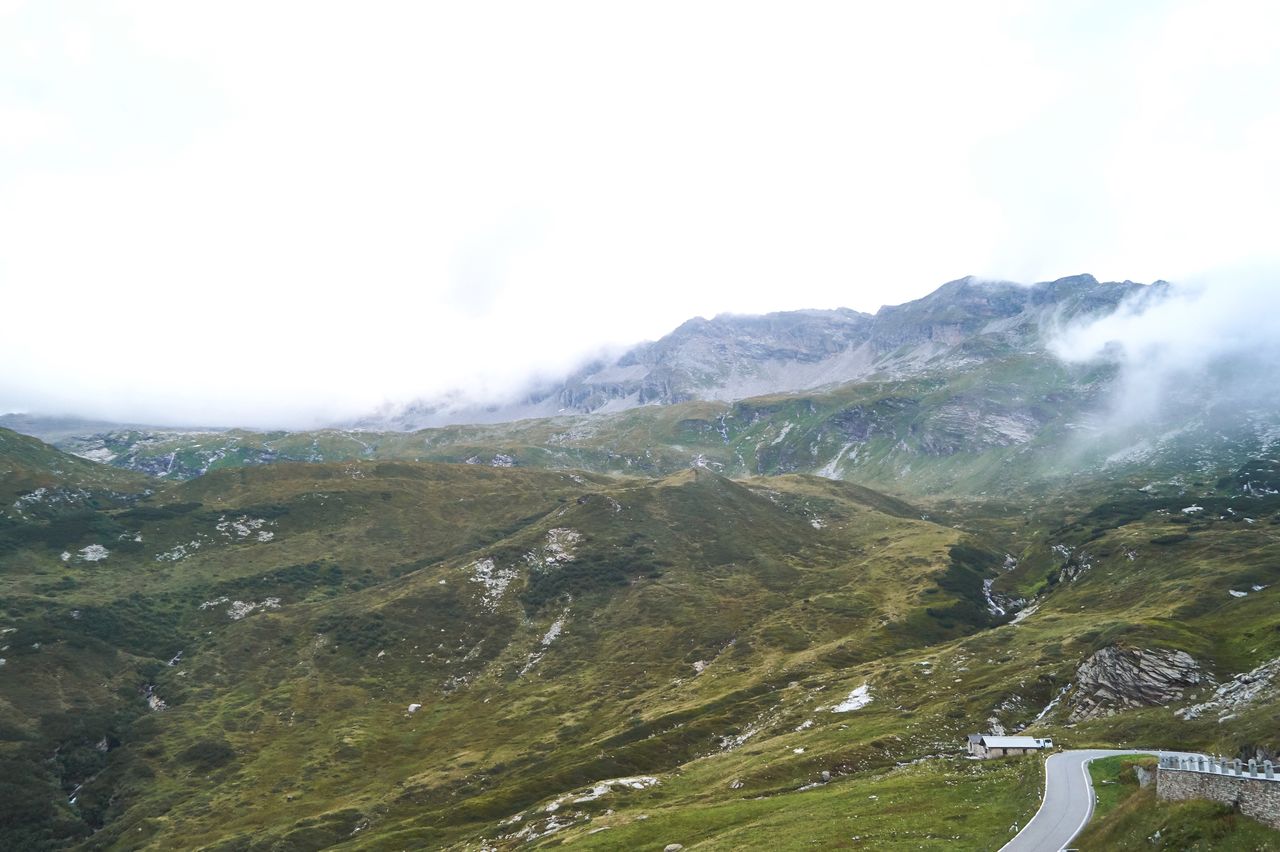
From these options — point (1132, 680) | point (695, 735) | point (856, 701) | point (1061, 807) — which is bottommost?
point (695, 735)

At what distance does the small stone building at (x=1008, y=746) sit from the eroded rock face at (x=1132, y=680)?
79.5 feet

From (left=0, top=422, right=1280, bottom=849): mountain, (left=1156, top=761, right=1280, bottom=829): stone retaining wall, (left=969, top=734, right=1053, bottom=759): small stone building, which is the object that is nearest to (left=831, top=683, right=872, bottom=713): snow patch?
(left=0, top=422, right=1280, bottom=849): mountain

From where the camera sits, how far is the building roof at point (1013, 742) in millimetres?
78438

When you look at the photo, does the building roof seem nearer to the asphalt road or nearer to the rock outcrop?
the asphalt road

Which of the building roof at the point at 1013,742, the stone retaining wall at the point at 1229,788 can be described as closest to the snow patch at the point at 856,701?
the building roof at the point at 1013,742

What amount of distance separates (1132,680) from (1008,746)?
116 ft

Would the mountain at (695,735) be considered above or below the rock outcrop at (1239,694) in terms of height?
below

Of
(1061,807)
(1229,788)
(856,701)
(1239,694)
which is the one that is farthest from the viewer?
(856,701)

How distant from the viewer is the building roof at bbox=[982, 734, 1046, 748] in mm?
78438

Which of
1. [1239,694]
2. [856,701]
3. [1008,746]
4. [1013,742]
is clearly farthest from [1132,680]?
[856,701]

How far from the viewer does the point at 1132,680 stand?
9956cm

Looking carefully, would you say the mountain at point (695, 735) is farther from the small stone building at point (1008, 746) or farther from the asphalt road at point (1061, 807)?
the small stone building at point (1008, 746)

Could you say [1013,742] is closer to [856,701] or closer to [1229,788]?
[1229,788]

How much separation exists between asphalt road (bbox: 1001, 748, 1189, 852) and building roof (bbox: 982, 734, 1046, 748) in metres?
9.66
